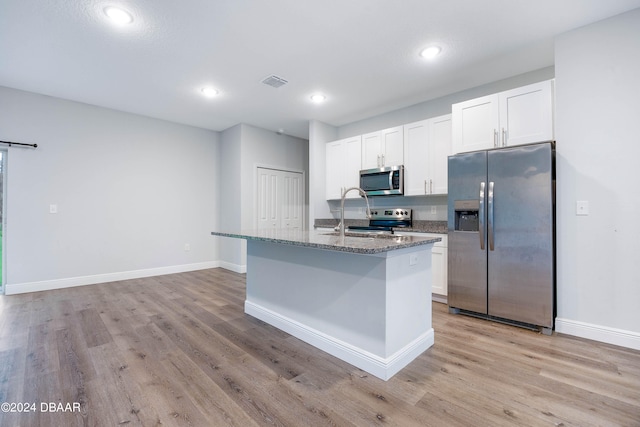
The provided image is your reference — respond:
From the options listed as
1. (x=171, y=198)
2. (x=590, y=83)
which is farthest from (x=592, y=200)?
(x=171, y=198)

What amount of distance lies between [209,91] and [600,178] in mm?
4263

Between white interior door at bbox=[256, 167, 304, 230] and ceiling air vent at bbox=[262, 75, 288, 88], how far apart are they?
215 cm

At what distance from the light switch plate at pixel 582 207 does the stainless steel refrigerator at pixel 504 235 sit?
0.17 metres

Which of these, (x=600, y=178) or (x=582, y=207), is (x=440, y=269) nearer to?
(x=582, y=207)

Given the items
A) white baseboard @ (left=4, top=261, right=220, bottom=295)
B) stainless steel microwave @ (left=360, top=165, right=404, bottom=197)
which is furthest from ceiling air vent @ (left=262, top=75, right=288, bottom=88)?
white baseboard @ (left=4, top=261, right=220, bottom=295)

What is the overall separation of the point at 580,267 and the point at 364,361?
210 centimetres

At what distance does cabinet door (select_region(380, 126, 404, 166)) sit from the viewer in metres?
4.13

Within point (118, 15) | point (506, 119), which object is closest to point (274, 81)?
point (118, 15)

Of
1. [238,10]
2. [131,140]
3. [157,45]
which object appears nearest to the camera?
[238,10]

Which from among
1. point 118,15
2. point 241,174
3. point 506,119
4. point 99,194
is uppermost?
point 118,15

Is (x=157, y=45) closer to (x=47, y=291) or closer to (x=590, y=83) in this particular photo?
(x=47, y=291)

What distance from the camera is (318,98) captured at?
4.05 metres

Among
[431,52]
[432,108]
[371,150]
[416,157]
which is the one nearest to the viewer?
[431,52]

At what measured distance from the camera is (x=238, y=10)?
90.2 inches
